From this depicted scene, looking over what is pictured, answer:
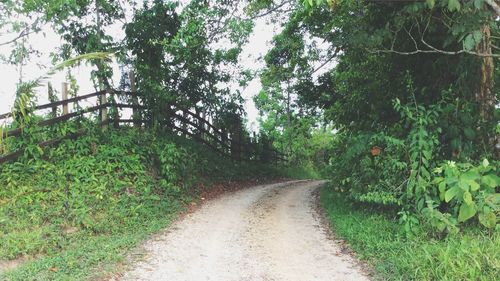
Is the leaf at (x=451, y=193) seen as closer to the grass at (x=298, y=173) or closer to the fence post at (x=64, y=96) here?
the fence post at (x=64, y=96)

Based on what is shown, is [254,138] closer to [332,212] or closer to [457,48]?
[332,212]

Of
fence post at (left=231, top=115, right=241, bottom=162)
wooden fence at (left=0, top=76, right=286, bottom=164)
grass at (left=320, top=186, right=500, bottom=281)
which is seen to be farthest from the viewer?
fence post at (left=231, top=115, right=241, bottom=162)

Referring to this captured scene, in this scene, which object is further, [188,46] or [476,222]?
[188,46]

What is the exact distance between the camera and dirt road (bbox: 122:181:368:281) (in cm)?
521

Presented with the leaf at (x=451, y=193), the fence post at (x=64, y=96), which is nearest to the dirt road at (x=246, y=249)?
the leaf at (x=451, y=193)

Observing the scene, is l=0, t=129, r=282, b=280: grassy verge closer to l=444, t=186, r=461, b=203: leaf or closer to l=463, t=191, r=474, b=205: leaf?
l=444, t=186, r=461, b=203: leaf

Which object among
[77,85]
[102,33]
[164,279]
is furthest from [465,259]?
[102,33]

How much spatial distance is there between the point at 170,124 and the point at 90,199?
5.27 m

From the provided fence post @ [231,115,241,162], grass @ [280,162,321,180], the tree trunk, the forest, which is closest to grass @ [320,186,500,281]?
the forest

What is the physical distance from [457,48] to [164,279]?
5.43 m

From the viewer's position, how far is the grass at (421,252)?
441cm

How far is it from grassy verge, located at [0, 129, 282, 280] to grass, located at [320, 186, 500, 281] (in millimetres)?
3316

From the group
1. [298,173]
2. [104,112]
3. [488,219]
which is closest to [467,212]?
[488,219]

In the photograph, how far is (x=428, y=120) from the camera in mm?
6086
